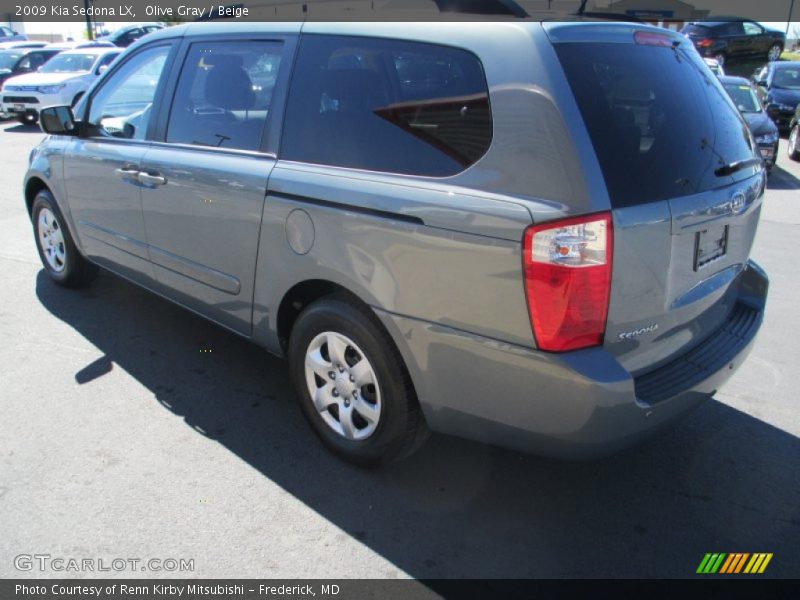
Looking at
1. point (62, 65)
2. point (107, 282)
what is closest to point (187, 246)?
point (107, 282)

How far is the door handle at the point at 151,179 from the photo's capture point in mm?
3630

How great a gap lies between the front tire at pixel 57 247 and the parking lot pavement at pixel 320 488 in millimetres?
1083

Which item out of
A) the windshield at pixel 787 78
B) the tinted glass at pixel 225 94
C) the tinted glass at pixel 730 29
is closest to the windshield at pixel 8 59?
the tinted glass at pixel 225 94

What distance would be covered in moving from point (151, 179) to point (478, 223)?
2.19 metres

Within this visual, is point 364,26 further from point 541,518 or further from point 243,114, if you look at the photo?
point 541,518

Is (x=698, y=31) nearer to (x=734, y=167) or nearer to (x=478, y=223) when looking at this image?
(x=734, y=167)

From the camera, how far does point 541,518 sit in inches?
109

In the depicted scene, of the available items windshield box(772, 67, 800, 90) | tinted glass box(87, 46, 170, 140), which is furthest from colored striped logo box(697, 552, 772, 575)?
windshield box(772, 67, 800, 90)

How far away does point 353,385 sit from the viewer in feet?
9.60

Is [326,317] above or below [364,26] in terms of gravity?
below

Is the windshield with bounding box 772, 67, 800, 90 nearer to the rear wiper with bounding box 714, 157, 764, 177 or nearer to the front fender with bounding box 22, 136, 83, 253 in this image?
the rear wiper with bounding box 714, 157, 764, 177

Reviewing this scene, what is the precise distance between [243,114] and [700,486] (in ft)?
9.01

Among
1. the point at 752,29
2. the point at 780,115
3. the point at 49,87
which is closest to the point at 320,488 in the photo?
the point at 49,87

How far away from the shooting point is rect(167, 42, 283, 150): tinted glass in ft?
10.5
